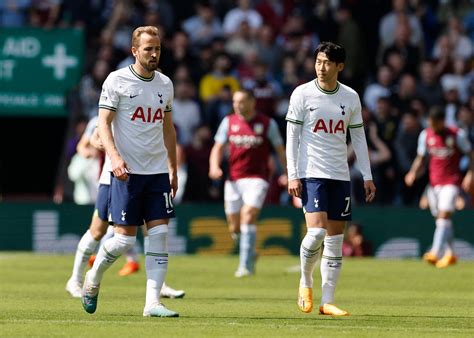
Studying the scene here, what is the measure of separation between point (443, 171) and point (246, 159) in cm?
422

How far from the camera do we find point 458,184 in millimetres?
22062

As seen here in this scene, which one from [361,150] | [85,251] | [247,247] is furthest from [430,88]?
[361,150]

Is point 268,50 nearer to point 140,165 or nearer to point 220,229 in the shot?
point 220,229

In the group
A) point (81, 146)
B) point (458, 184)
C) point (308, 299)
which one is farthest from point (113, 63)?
point (308, 299)

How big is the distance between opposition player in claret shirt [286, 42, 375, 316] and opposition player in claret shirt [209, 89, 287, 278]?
5857mm

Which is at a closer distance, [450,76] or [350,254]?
[350,254]

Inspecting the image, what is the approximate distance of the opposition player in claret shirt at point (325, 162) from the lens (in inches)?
507

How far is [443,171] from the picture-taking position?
22.0m

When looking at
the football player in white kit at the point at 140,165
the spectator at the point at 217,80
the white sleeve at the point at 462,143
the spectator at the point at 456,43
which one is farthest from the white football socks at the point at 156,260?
the spectator at the point at 456,43

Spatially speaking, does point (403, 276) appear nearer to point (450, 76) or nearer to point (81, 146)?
point (81, 146)

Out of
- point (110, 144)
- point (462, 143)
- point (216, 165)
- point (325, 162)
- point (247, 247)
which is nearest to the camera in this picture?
point (110, 144)

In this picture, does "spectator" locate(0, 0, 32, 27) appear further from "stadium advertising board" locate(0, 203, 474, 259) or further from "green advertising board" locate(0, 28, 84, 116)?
"stadium advertising board" locate(0, 203, 474, 259)

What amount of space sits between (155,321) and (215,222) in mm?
12564

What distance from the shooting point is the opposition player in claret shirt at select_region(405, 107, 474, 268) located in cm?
2159
